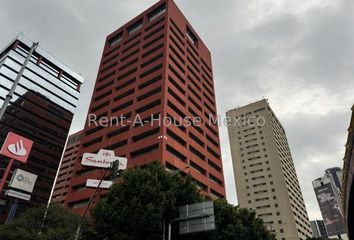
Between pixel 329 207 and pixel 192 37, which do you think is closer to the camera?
pixel 192 37

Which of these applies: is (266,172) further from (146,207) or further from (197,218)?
(146,207)

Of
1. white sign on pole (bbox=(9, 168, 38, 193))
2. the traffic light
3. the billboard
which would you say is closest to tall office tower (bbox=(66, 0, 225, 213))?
white sign on pole (bbox=(9, 168, 38, 193))

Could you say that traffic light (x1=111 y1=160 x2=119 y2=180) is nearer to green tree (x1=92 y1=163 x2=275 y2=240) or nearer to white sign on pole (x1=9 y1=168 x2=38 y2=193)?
green tree (x1=92 y1=163 x2=275 y2=240)

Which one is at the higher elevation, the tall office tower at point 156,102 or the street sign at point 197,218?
the tall office tower at point 156,102

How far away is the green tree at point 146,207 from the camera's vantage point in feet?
58.5

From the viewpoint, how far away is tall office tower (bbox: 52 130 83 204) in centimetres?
9594

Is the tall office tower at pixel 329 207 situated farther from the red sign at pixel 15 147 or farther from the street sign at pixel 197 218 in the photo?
the red sign at pixel 15 147

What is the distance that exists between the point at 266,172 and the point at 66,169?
72322 millimetres

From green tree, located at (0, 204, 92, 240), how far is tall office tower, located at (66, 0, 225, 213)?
53.7 ft

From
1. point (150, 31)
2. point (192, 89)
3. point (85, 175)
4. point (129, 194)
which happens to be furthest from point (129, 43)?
point (129, 194)

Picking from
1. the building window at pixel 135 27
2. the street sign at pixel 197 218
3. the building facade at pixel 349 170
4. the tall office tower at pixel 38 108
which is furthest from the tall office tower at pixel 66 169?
the building facade at pixel 349 170

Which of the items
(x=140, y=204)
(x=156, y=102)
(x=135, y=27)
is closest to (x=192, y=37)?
(x=135, y=27)

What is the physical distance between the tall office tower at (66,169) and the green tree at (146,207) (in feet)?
265

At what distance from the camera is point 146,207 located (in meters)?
18.0
